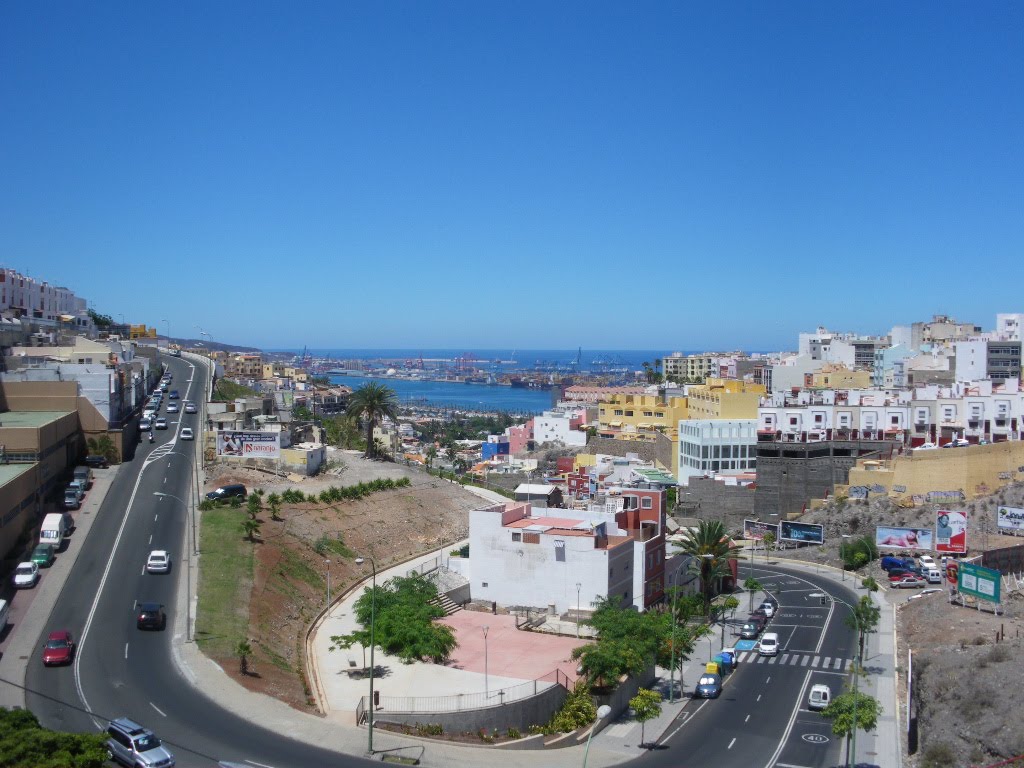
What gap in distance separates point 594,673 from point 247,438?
2409cm

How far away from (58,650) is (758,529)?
42.1m

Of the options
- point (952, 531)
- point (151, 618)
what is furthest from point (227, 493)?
point (952, 531)

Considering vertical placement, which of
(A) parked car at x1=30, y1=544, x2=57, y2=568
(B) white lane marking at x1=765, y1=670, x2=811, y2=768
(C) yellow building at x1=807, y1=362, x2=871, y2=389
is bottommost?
(B) white lane marking at x1=765, y1=670, x2=811, y2=768

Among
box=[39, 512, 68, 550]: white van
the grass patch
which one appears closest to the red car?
the grass patch

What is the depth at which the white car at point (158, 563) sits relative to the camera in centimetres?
2980

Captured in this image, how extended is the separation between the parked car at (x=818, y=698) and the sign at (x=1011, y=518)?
977 inches

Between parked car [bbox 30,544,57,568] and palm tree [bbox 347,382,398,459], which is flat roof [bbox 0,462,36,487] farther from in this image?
palm tree [bbox 347,382,398,459]

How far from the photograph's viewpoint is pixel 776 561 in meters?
52.1

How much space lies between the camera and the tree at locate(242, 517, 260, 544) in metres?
34.2

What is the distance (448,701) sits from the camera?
78.5ft

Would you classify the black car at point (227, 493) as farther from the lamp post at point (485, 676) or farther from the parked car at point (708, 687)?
the parked car at point (708, 687)

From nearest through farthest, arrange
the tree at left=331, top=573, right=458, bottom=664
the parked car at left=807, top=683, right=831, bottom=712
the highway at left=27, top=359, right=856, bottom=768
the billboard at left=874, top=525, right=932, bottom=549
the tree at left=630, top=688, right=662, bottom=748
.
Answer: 1. the highway at left=27, top=359, right=856, bottom=768
2. the tree at left=630, top=688, right=662, bottom=748
3. the tree at left=331, top=573, right=458, bottom=664
4. the parked car at left=807, top=683, right=831, bottom=712
5. the billboard at left=874, top=525, right=932, bottom=549

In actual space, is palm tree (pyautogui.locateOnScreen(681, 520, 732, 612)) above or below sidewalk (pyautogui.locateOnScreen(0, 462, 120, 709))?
below

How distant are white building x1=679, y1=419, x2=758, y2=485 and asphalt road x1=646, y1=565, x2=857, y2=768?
22.6 metres
